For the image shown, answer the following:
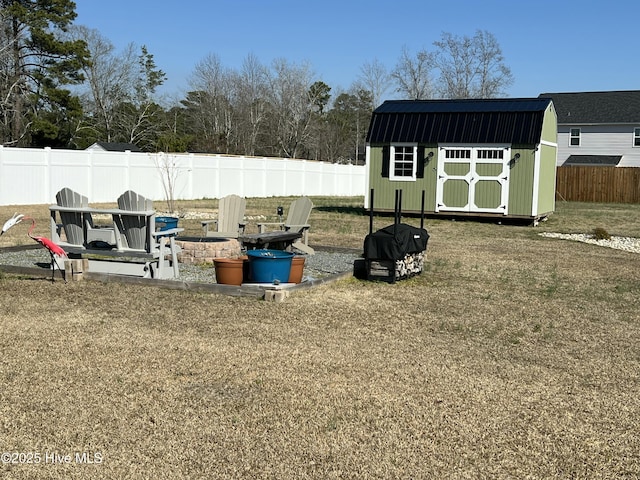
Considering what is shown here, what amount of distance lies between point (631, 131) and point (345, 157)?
29.3 meters

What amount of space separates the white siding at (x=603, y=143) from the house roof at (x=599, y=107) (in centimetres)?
39

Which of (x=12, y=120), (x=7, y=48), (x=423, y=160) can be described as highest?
(x=7, y=48)

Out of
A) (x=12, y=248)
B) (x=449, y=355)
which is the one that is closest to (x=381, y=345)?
(x=449, y=355)

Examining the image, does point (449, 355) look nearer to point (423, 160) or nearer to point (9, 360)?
point (9, 360)

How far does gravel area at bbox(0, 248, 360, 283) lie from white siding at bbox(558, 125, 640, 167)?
112 feet

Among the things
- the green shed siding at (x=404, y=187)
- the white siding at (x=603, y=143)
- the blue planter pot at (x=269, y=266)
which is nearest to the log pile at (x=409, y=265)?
the blue planter pot at (x=269, y=266)

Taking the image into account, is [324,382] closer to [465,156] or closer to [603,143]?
[465,156]

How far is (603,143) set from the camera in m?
42.2

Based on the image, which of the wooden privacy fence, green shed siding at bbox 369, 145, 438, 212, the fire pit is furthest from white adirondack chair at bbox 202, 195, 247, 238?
the wooden privacy fence

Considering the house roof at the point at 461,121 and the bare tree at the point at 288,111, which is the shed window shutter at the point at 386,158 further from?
the bare tree at the point at 288,111

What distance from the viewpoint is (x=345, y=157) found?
218ft

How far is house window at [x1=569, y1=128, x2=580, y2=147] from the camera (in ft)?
140

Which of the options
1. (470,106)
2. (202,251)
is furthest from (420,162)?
(202,251)

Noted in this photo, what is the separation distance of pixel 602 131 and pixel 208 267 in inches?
1451
